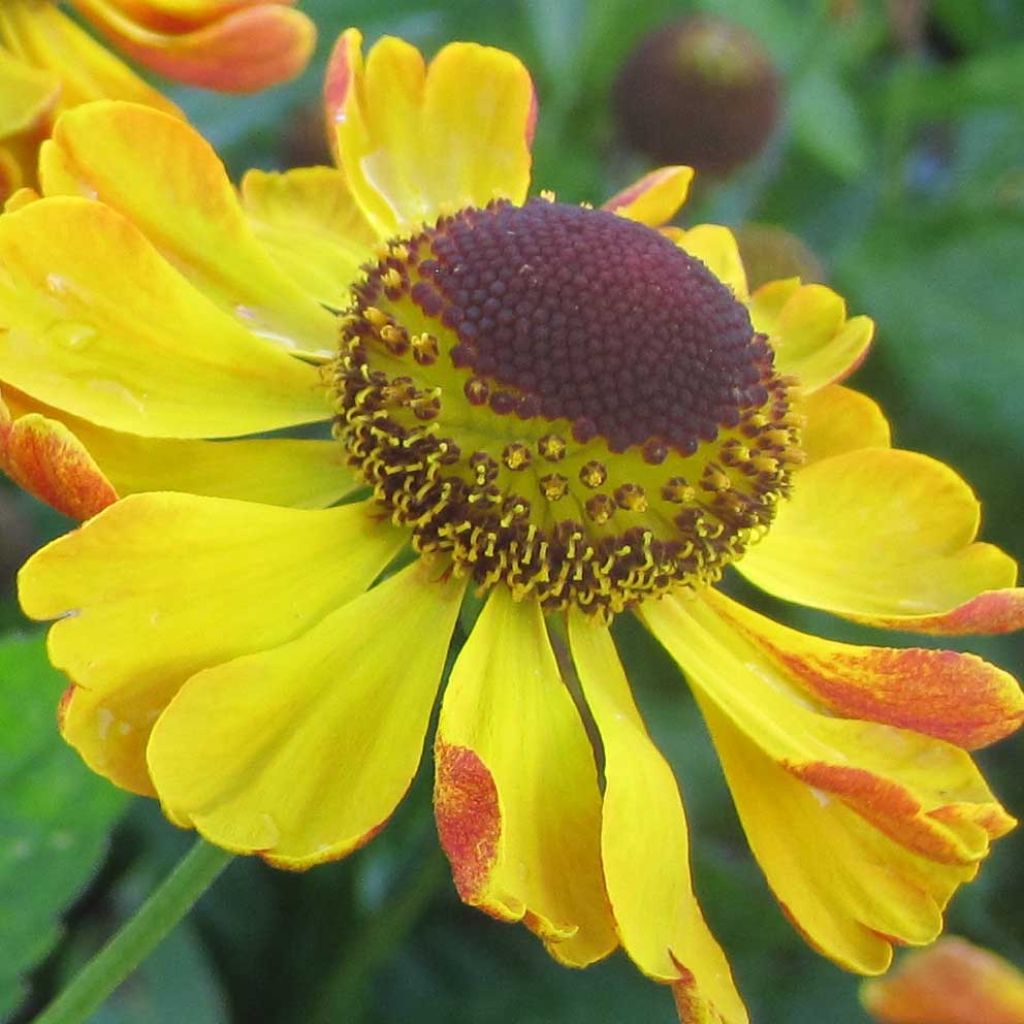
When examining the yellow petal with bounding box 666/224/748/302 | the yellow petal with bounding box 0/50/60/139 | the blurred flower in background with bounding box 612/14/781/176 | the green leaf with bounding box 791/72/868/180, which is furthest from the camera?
the green leaf with bounding box 791/72/868/180

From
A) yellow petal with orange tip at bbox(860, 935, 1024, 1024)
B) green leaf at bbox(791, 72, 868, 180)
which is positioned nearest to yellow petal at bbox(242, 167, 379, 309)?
yellow petal with orange tip at bbox(860, 935, 1024, 1024)

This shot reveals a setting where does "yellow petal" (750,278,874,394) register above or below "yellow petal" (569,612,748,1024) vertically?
above

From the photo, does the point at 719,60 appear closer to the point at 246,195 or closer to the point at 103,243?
the point at 246,195

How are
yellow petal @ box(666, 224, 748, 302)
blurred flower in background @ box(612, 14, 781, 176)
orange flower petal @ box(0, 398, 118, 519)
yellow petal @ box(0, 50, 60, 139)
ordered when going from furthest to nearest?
blurred flower in background @ box(612, 14, 781, 176) → yellow petal @ box(666, 224, 748, 302) → yellow petal @ box(0, 50, 60, 139) → orange flower petal @ box(0, 398, 118, 519)

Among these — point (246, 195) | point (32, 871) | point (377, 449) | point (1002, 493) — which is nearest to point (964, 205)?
point (1002, 493)

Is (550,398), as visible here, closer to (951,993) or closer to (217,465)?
(217,465)

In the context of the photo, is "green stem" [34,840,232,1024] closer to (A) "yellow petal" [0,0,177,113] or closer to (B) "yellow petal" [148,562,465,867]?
(B) "yellow petal" [148,562,465,867]

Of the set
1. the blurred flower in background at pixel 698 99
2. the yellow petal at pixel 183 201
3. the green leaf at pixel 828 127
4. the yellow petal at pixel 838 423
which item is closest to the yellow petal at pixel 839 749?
the yellow petal at pixel 838 423
